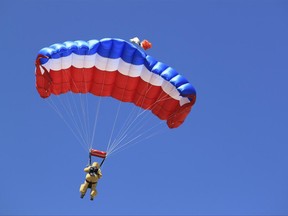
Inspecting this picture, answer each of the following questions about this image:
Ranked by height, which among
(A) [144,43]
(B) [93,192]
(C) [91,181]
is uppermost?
(A) [144,43]

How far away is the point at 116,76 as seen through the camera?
15922 millimetres

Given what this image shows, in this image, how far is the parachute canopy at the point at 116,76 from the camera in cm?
1497

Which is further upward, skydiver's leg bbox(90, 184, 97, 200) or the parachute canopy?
the parachute canopy

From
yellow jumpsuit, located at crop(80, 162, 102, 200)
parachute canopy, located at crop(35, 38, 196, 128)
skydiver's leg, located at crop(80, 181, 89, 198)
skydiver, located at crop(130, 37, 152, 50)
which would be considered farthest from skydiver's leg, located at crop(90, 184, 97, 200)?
skydiver, located at crop(130, 37, 152, 50)

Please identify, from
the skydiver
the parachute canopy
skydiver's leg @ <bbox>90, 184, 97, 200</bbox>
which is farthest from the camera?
the skydiver

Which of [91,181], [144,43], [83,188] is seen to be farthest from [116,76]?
[83,188]

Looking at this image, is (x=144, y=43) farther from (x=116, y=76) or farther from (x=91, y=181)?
(x=91, y=181)

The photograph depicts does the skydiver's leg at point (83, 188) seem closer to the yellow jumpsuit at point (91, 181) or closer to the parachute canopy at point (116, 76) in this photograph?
the yellow jumpsuit at point (91, 181)

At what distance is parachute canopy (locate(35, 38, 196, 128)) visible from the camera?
15.0 meters

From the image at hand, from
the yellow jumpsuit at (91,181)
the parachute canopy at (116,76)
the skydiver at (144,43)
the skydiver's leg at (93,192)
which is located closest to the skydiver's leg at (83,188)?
the yellow jumpsuit at (91,181)

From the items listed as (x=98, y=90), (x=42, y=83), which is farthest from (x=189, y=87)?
(x=42, y=83)

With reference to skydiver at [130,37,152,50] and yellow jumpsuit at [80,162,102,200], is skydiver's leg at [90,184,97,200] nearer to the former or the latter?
yellow jumpsuit at [80,162,102,200]

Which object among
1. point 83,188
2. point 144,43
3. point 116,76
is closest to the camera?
point 83,188

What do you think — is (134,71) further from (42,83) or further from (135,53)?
(42,83)
